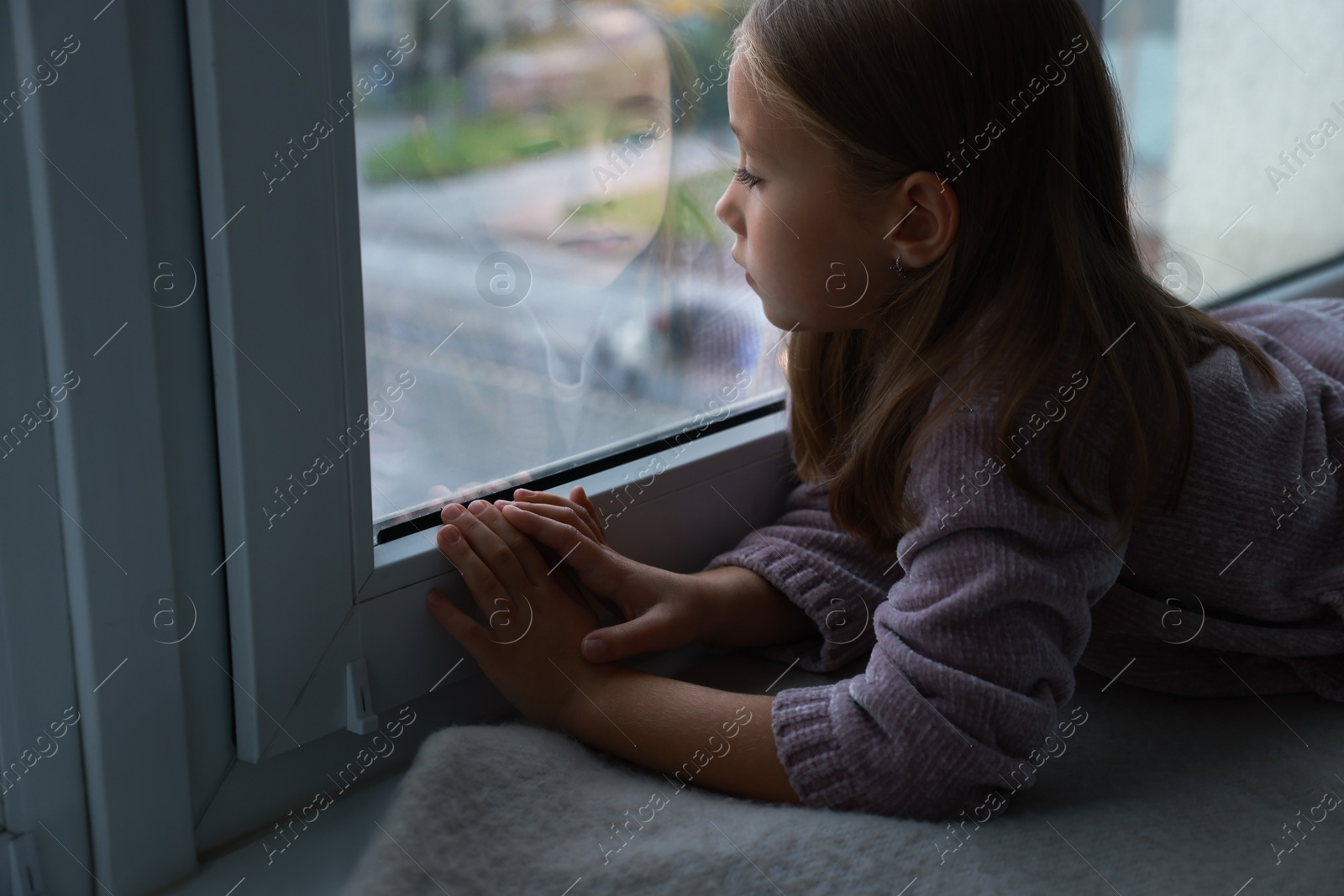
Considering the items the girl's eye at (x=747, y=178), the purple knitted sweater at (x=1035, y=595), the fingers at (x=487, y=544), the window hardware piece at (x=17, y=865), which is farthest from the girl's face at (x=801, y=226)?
the window hardware piece at (x=17, y=865)

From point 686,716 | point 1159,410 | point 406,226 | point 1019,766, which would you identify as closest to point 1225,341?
point 1159,410

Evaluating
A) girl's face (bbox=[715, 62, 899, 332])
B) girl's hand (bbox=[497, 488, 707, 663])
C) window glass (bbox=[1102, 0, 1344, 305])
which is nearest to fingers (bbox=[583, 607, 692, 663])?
girl's hand (bbox=[497, 488, 707, 663])

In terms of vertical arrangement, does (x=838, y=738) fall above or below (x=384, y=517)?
below

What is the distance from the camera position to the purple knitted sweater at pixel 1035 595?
60 cm

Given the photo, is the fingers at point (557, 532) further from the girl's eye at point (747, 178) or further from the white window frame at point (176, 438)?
the girl's eye at point (747, 178)

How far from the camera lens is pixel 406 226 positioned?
2.11ft

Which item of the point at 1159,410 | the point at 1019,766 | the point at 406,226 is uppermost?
the point at 406,226

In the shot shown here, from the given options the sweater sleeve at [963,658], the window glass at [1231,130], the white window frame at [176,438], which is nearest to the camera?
the white window frame at [176,438]

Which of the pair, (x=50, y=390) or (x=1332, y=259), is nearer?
(x=50, y=390)

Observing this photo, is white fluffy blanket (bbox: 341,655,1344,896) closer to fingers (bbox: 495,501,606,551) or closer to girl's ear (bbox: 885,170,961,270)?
fingers (bbox: 495,501,606,551)

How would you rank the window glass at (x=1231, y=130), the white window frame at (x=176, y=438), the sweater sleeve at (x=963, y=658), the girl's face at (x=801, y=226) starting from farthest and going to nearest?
1. the window glass at (x=1231, y=130)
2. the girl's face at (x=801, y=226)
3. the sweater sleeve at (x=963, y=658)
4. the white window frame at (x=176, y=438)

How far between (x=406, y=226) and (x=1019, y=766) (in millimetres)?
475

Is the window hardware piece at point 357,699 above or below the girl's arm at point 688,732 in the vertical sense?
above

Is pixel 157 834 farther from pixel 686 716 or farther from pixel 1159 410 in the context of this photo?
pixel 1159 410
